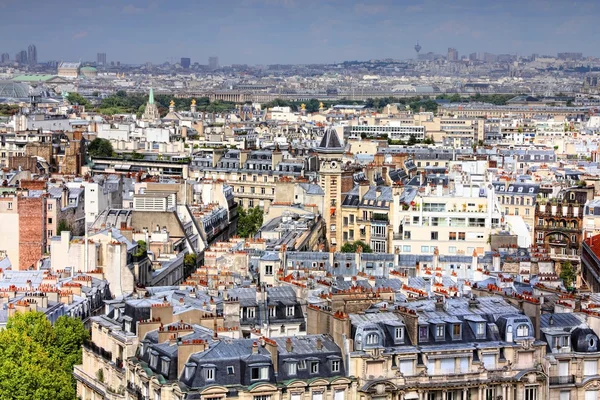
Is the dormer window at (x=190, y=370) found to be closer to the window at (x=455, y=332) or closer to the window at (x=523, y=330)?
the window at (x=455, y=332)

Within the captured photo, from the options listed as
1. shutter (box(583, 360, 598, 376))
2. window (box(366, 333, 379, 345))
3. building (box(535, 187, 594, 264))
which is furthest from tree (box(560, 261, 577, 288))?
window (box(366, 333, 379, 345))

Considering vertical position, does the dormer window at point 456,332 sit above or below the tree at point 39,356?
above

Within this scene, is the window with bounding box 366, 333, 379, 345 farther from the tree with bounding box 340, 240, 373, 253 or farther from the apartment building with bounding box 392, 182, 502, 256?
the tree with bounding box 340, 240, 373, 253

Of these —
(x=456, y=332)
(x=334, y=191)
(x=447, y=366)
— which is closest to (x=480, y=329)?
(x=456, y=332)

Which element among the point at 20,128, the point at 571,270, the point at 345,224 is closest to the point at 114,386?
the point at 571,270

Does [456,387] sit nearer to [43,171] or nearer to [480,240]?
[480,240]

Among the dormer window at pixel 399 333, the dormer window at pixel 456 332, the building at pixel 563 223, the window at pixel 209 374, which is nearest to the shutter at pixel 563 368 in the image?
the dormer window at pixel 456 332
